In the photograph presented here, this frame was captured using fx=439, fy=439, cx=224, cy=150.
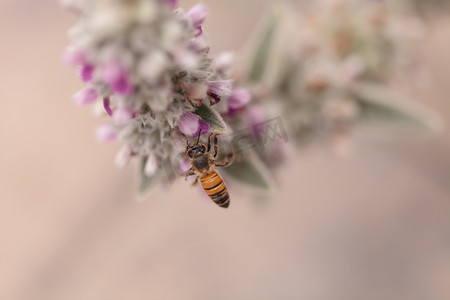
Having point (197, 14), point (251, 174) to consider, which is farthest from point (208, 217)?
point (197, 14)

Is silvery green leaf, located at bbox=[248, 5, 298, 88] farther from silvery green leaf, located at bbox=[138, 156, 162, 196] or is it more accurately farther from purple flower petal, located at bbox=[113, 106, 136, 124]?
purple flower petal, located at bbox=[113, 106, 136, 124]

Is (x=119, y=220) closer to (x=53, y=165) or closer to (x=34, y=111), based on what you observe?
(x=53, y=165)

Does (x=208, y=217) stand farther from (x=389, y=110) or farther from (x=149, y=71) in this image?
(x=149, y=71)

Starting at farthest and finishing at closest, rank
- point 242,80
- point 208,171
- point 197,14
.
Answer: point 242,80 < point 208,171 < point 197,14

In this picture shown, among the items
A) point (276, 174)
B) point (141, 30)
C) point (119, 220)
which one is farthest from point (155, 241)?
point (141, 30)

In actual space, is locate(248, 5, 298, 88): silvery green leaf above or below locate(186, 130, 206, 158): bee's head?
above

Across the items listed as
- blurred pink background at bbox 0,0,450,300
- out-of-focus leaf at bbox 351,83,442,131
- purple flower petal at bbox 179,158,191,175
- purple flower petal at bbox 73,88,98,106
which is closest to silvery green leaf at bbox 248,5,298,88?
out-of-focus leaf at bbox 351,83,442,131

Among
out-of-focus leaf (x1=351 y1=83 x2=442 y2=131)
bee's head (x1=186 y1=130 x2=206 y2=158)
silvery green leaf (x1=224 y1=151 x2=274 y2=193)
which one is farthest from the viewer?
out-of-focus leaf (x1=351 y1=83 x2=442 y2=131)
